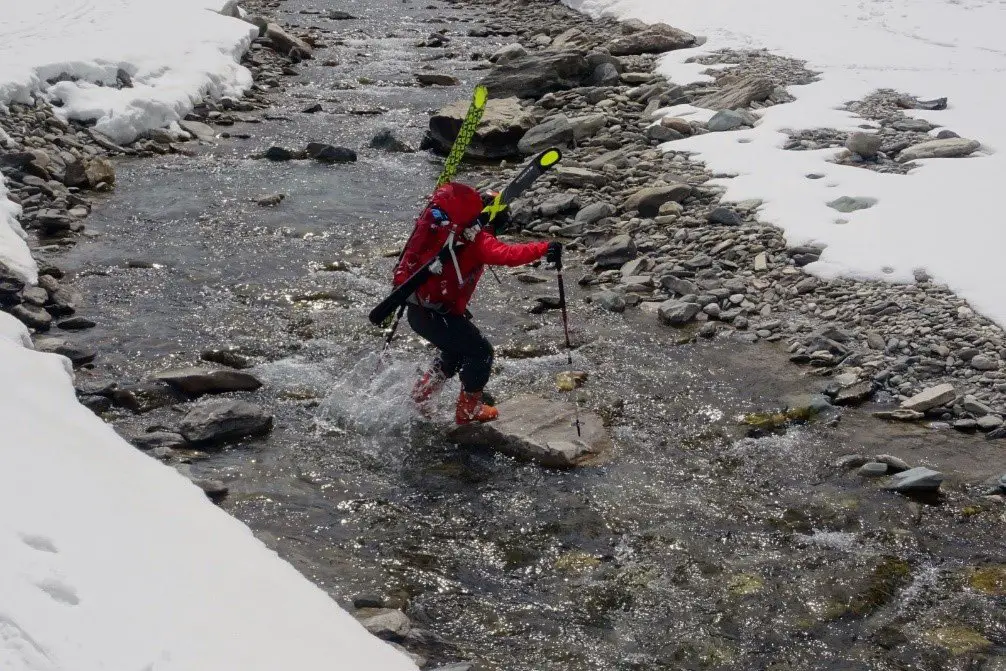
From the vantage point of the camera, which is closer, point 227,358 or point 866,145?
point 227,358

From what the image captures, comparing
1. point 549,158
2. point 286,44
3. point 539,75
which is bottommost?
point 286,44

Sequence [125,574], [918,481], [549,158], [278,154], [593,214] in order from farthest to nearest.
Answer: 1. [278,154]
2. [593,214]
3. [549,158]
4. [918,481]
5. [125,574]

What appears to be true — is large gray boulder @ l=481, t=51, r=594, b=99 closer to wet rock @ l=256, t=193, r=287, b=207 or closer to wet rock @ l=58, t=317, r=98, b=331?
wet rock @ l=256, t=193, r=287, b=207

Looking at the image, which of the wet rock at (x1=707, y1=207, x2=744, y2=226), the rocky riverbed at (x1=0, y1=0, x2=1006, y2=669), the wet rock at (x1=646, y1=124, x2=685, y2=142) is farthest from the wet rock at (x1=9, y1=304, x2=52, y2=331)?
the wet rock at (x1=646, y1=124, x2=685, y2=142)

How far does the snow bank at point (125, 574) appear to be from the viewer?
4.12 meters

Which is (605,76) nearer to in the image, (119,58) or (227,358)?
(119,58)

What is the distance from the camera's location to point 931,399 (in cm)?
965

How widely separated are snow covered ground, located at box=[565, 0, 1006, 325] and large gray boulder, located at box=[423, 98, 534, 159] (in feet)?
10.9

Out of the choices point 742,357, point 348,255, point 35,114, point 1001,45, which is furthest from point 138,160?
point 1001,45

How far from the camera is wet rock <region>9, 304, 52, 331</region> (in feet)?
35.0

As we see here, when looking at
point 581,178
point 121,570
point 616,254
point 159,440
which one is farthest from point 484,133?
point 121,570

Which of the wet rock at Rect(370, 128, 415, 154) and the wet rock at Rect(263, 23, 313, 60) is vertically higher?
the wet rock at Rect(263, 23, 313, 60)

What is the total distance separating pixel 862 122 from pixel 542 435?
35.0 ft

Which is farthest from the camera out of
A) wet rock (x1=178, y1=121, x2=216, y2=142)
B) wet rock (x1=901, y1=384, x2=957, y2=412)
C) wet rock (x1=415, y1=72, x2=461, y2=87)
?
wet rock (x1=415, y1=72, x2=461, y2=87)
